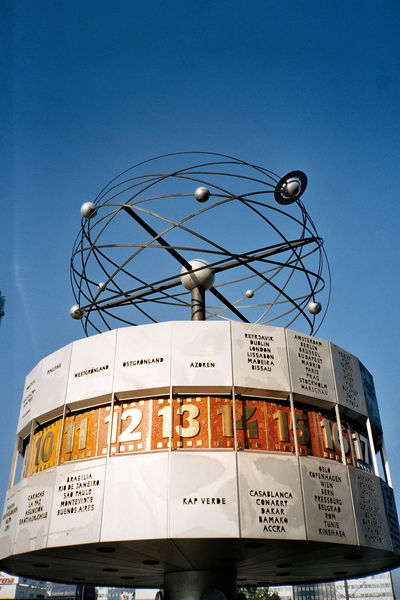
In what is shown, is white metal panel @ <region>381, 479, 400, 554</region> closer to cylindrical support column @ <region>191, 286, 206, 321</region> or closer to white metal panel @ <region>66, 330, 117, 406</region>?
cylindrical support column @ <region>191, 286, 206, 321</region>

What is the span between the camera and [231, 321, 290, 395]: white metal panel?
1567 centimetres

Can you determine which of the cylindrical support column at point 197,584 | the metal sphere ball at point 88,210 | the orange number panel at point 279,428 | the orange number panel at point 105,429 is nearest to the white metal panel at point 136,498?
the orange number panel at point 105,429

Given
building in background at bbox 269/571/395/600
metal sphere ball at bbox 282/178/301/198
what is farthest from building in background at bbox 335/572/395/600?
metal sphere ball at bbox 282/178/301/198

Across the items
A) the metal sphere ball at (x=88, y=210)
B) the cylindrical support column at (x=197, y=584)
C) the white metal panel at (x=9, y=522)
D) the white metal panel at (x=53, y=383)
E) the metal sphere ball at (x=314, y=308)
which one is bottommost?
the cylindrical support column at (x=197, y=584)

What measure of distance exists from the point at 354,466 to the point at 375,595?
193351 mm

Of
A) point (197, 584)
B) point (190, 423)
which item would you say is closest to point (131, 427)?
point (190, 423)

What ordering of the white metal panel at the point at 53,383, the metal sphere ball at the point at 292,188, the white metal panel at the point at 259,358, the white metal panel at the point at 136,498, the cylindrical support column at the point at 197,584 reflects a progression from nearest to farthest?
the white metal panel at the point at 136,498 → the white metal panel at the point at 259,358 → the white metal panel at the point at 53,383 → the cylindrical support column at the point at 197,584 → the metal sphere ball at the point at 292,188

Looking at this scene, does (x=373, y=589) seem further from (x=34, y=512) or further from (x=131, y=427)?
(x=131, y=427)

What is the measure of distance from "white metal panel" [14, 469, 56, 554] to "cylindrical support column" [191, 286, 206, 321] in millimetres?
8107

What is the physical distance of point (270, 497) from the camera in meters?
13.9

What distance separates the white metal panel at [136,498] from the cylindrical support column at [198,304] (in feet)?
23.7

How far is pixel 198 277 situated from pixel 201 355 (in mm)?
5508

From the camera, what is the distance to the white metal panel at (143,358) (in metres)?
15.5

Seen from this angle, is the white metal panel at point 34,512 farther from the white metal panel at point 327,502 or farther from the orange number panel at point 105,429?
the white metal panel at point 327,502
